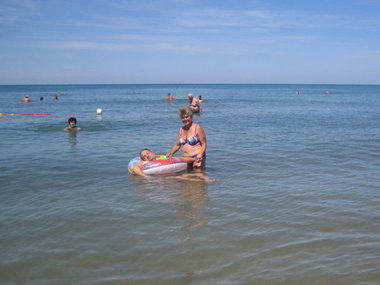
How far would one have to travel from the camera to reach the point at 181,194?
23.7 feet

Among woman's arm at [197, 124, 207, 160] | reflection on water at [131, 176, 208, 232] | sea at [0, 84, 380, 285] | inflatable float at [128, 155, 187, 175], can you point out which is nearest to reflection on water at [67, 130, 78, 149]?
sea at [0, 84, 380, 285]

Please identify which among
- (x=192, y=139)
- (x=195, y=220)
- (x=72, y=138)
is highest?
(x=192, y=139)

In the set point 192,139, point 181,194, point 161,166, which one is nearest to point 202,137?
point 192,139

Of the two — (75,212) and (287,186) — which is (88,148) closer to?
(75,212)

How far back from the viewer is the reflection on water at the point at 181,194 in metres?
6.01

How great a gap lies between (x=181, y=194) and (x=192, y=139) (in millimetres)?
1843

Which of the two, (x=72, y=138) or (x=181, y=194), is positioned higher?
(x=72, y=138)

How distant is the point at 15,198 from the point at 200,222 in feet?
12.3

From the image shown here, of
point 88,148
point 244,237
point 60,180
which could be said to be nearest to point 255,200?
point 244,237

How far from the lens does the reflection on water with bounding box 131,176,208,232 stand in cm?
601

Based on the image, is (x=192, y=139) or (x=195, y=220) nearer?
(x=195, y=220)

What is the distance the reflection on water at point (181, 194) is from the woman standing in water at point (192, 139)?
86cm

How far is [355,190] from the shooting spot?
7270 millimetres

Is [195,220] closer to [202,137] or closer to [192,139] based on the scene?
[202,137]
